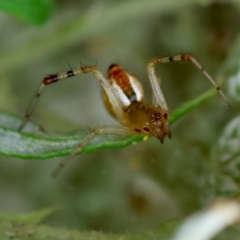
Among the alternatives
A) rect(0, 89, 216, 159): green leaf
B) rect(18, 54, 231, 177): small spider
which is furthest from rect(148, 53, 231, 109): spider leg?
rect(0, 89, 216, 159): green leaf

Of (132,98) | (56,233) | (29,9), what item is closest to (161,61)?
(132,98)

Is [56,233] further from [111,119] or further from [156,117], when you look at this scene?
[111,119]

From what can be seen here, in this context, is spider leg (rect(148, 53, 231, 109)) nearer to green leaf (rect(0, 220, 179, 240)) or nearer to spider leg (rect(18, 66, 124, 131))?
spider leg (rect(18, 66, 124, 131))

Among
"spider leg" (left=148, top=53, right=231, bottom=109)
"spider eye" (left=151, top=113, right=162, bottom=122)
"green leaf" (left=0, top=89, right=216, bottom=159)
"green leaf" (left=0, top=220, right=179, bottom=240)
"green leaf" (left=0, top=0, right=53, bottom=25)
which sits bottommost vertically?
"green leaf" (left=0, top=220, right=179, bottom=240)

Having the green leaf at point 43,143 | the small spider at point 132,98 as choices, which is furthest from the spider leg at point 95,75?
the green leaf at point 43,143

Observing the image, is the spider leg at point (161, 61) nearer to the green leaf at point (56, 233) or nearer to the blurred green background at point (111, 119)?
the blurred green background at point (111, 119)

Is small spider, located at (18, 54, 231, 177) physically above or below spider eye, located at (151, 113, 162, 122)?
above
